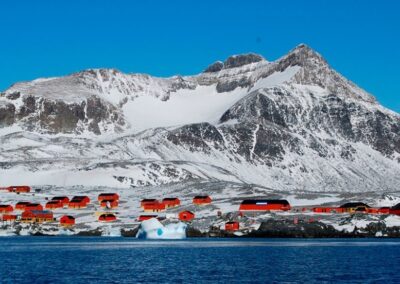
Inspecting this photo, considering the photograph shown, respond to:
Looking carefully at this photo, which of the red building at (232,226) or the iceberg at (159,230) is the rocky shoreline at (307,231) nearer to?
the red building at (232,226)

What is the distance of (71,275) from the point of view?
9081 centimetres

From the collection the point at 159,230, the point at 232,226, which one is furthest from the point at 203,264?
the point at 232,226

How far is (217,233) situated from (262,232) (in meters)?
12.5

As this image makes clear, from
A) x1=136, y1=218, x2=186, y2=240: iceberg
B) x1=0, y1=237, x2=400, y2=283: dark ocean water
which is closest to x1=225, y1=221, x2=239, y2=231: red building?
x1=136, y1=218, x2=186, y2=240: iceberg

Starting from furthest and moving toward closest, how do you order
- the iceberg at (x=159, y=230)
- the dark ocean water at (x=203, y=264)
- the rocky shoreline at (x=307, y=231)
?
the rocky shoreline at (x=307, y=231) < the iceberg at (x=159, y=230) < the dark ocean water at (x=203, y=264)

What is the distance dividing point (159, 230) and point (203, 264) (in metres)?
78.9

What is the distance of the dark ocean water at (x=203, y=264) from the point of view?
88312 millimetres

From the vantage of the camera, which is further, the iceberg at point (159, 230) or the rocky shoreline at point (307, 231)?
the rocky shoreline at point (307, 231)

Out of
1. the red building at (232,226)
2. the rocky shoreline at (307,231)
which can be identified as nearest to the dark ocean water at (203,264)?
the rocky shoreline at (307,231)

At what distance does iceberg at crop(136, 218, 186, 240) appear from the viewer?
181350 millimetres

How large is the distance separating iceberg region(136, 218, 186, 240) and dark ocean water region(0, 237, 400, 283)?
120 ft

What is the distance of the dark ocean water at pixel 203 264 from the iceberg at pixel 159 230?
120 ft

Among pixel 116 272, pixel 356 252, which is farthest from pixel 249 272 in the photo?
pixel 356 252

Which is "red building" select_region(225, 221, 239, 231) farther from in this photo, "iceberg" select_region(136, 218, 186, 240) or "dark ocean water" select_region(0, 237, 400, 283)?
"dark ocean water" select_region(0, 237, 400, 283)
